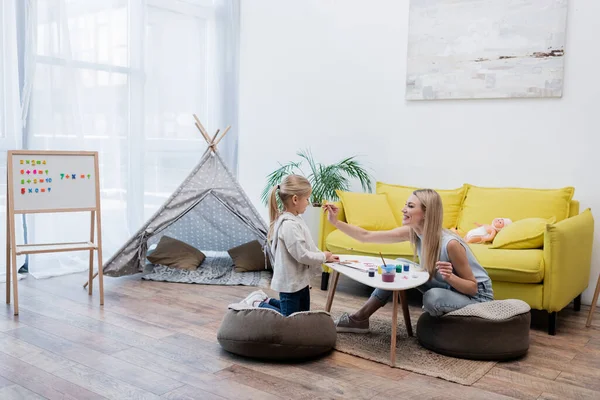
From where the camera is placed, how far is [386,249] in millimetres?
3973

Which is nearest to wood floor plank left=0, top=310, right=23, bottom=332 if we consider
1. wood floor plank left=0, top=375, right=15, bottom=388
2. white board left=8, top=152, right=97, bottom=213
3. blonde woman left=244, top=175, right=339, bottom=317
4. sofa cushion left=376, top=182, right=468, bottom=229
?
white board left=8, top=152, right=97, bottom=213

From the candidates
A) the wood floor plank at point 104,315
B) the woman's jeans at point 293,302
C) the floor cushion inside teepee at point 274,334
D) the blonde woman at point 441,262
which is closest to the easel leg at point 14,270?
the wood floor plank at point 104,315

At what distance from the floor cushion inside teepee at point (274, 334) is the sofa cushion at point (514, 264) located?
1171 millimetres

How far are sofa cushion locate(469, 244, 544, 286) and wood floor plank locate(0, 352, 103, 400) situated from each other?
88.1 inches

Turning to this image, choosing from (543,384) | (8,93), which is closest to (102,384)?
(543,384)

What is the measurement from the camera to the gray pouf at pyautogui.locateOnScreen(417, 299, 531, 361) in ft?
9.48

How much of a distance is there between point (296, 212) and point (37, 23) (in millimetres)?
2654

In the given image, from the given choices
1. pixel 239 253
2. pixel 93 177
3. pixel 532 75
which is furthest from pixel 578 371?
pixel 93 177

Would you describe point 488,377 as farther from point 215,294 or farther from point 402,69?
point 402,69

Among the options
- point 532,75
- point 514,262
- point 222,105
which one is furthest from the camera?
point 222,105

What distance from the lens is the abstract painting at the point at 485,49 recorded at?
4176 mm

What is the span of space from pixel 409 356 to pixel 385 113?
8.11ft

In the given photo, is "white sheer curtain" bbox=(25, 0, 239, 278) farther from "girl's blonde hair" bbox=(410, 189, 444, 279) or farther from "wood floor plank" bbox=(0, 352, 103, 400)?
"girl's blonde hair" bbox=(410, 189, 444, 279)

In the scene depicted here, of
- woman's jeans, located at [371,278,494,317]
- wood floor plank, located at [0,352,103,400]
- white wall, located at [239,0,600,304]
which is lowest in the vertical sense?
wood floor plank, located at [0,352,103,400]
